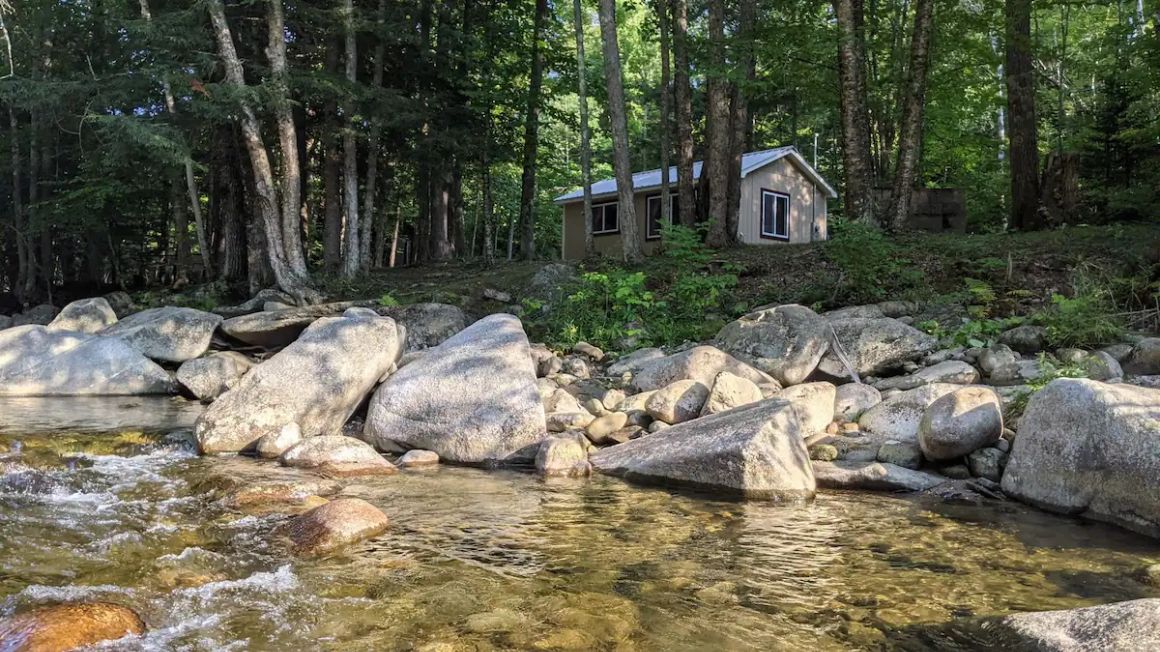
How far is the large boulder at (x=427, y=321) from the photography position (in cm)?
1362

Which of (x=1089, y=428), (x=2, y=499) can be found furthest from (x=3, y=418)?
(x=1089, y=428)

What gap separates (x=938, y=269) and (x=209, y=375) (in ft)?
37.4

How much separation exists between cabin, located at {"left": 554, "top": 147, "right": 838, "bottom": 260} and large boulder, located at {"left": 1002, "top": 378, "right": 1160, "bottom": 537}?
15825 millimetres

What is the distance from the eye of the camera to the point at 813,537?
4973 millimetres

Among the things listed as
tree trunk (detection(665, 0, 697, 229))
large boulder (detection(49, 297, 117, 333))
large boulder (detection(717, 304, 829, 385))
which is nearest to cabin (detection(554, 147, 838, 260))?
tree trunk (detection(665, 0, 697, 229))

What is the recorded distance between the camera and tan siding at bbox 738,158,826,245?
22344 millimetres

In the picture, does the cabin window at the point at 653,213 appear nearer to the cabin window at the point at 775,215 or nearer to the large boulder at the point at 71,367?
the cabin window at the point at 775,215

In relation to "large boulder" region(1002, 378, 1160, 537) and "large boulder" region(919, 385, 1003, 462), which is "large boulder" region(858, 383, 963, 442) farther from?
"large boulder" region(1002, 378, 1160, 537)

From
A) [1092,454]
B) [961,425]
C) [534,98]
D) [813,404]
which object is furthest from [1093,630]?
[534,98]

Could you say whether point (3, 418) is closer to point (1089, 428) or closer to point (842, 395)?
point (842, 395)

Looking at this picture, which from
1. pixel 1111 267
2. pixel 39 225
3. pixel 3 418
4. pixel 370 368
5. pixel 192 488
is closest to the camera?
pixel 192 488

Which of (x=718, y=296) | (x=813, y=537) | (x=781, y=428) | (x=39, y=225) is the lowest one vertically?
(x=813, y=537)

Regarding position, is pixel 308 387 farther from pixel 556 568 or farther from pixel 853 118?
pixel 853 118

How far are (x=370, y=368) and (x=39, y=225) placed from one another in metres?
18.2
